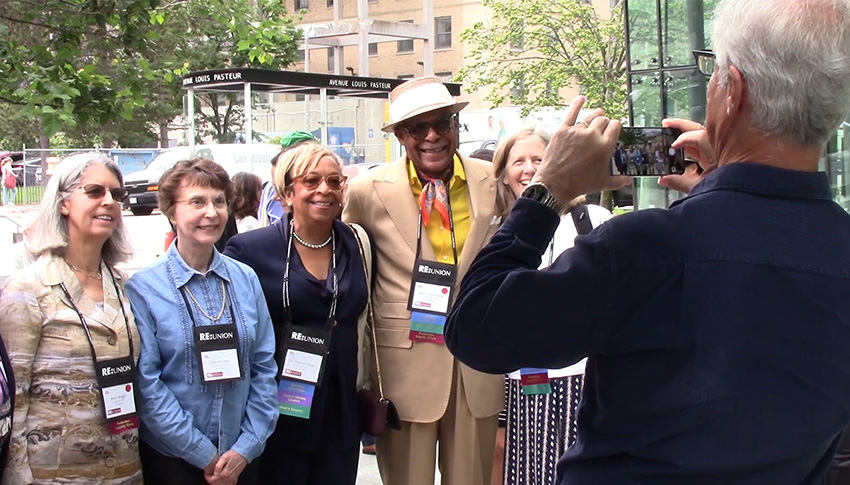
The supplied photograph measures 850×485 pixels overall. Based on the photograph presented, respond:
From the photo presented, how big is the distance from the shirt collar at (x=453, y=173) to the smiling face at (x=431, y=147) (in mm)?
18

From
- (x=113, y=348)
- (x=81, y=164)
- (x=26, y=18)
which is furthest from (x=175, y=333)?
(x=26, y=18)

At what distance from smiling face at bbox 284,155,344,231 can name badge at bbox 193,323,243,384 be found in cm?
57

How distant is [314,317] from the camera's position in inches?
133

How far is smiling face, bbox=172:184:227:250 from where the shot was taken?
3273 millimetres

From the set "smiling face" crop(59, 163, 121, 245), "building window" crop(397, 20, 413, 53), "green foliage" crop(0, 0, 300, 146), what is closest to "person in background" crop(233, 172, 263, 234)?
"green foliage" crop(0, 0, 300, 146)

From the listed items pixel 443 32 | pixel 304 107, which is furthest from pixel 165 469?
pixel 443 32

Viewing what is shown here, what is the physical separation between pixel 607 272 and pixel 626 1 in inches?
250

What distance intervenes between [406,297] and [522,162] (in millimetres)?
777

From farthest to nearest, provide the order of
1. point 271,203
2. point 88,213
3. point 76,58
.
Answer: point 271,203 → point 76,58 → point 88,213

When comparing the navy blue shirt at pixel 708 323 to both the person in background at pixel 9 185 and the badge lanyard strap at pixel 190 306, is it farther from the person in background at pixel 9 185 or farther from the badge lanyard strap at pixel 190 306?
the person in background at pixel 9 185

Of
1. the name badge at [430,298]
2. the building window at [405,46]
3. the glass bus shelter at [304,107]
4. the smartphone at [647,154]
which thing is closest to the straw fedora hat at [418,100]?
the name badge at [430,298]

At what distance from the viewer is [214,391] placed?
3.17 m

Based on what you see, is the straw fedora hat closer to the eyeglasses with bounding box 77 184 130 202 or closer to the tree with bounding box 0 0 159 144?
the eyeglasses with bounding box 77 184 130 202

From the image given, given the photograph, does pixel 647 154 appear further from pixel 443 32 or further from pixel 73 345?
pixel 443 32
